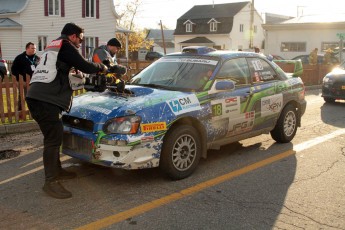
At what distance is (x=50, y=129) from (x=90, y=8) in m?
27.8

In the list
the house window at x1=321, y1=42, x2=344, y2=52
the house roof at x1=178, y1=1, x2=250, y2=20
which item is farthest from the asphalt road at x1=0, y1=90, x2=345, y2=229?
the house roof at x1=178, y1=1, x2=250, y2=20

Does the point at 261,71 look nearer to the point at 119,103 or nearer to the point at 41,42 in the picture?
the point at 119,103

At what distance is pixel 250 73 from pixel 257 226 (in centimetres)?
285

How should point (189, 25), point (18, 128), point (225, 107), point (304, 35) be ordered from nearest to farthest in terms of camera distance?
point (225, 107) → point (18, 128) → point (304, 35) → point (189, 25)

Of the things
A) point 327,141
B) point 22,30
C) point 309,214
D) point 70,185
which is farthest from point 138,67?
point 22,30

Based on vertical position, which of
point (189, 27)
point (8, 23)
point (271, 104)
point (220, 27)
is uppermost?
point (189, 27)

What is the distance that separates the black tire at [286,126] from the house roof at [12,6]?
24284 mm

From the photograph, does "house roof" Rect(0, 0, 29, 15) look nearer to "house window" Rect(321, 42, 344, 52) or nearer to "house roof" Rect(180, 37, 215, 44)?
"house window" Rect(321, 42, 344, 52)

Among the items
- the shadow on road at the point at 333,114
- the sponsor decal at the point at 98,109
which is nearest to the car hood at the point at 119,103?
the sponsor decal at the point at 98,109

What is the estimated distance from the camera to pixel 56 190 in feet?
14.0

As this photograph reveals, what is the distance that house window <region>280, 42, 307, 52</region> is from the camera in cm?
3556

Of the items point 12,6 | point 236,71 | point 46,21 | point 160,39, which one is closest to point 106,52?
point 236,71

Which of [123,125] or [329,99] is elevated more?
[123,125]

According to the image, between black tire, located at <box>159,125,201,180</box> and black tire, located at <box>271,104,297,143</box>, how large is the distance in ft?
6.88
